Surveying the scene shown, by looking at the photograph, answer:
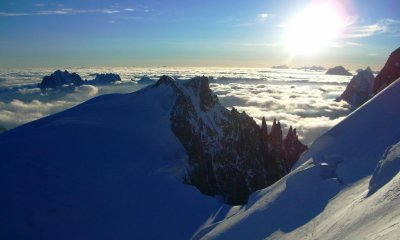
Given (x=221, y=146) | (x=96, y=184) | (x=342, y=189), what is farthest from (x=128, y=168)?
(x=342, y=189)

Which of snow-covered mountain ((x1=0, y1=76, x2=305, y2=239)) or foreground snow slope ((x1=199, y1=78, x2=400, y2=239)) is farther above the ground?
foreground snow slope ((x1=199, y1=78, x2=400, y2=239))

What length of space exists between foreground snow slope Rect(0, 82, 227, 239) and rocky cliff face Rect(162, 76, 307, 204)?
4.70m

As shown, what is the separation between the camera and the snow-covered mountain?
48.4 meters

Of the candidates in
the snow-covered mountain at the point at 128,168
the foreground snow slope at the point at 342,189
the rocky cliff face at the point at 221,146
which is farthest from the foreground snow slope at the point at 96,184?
the foreground snow slope at the point at 342,189

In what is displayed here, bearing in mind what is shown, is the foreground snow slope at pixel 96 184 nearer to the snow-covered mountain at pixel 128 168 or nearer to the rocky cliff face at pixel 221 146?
the snow-covered mountain at pixel 128 168

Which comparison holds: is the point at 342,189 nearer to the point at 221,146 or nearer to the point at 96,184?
the point at 96,184

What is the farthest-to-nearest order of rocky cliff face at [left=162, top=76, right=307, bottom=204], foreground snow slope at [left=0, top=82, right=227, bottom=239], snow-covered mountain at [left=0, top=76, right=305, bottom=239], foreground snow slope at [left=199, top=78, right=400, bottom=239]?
rocky cliff face at [left=162, top=76, right=307, bottom=204] → snow-covered mountain at [left=0, top=76, right=305, bottom=239] → foreground snow slope at [left=0, top=82, right=227, bottom=239] → foreground snow slope at [left=199, top=78, right=400, bottom=239]

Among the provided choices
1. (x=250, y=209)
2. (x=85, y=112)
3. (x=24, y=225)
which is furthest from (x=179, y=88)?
(x=250, y=209)

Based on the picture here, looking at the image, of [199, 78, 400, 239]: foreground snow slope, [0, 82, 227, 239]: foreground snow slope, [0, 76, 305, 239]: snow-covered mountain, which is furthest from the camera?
[0, 76, 305, 239]: snow-covered mountain

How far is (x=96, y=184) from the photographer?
54.2 meters

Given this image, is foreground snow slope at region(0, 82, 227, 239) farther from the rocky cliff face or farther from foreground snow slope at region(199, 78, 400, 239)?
foreground snow slope at region(199, 78, 400, 239)

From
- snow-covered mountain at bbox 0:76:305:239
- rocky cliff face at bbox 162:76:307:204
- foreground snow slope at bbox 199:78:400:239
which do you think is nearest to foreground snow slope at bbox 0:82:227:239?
snow-covered mountain at bbox 0:76:305:239

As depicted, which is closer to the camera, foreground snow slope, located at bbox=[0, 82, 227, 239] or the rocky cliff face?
foreground snow slope, located at bbox=[0, 82, 227, 239]

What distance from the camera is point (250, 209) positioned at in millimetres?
33688
